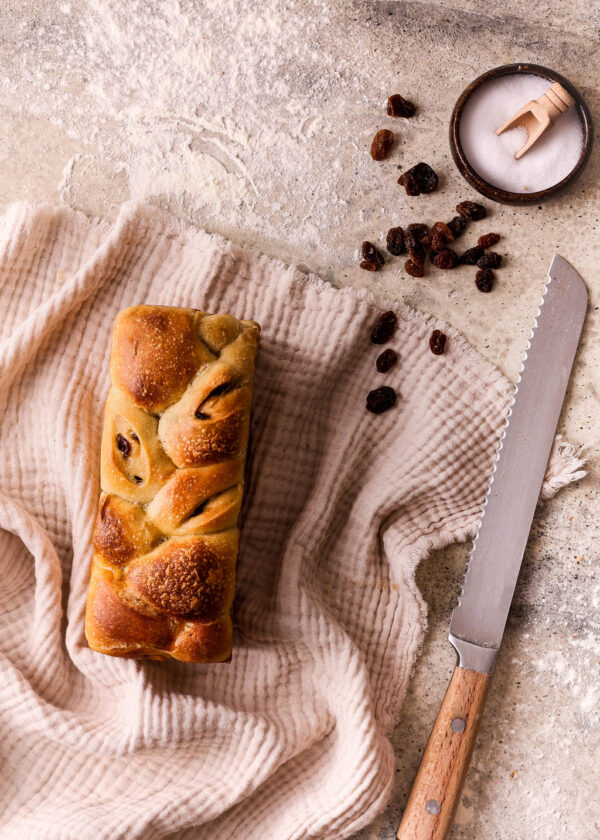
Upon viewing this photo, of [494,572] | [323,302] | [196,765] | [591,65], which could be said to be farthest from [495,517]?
[591,65]

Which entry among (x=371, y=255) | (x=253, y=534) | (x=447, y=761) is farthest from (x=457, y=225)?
(x=447, y=761)

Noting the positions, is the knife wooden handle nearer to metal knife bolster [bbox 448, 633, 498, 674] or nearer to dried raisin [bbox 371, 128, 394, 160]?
metal knife bolster [bbox 448, 633, 498, 674]

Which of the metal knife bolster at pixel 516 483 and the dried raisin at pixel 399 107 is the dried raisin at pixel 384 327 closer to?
the metal knife bolster at pixel 516 483

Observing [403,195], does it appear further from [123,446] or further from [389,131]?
[123,446]

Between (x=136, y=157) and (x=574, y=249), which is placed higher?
(x=136, y=157)

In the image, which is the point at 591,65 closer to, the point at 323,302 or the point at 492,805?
the point at 323,302

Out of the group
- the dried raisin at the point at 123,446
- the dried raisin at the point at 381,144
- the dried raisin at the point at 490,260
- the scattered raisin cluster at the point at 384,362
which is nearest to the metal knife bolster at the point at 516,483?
the dried raisin at the point at 490,260

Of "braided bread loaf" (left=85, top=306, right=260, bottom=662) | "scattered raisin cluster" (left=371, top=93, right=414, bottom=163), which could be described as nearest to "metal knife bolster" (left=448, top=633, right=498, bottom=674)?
"braided bread loaf" (left=85, top=306, right=260, bottom=662)
